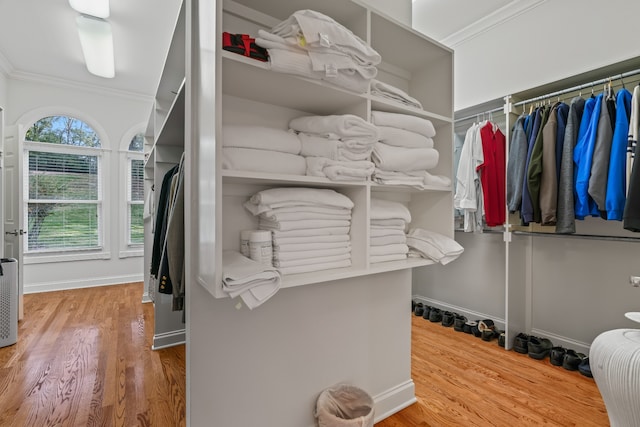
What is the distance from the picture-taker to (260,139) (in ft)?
3.60

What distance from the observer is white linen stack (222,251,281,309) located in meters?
0.90

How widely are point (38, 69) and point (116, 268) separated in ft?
9.22

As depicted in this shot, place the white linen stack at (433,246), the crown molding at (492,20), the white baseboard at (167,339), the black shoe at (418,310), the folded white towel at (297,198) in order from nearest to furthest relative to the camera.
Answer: the folded white towel at (297,198) < the white linen stack at (433,246) < the white baseboard at (167,339) < the crown molding at (492,20) < the black shoe at (418,310)

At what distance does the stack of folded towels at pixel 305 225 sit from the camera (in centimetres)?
114

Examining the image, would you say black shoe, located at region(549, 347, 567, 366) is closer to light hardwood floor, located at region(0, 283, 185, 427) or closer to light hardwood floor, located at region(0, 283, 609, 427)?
light hardwood floor, located at region(0, 283, 609, 427)

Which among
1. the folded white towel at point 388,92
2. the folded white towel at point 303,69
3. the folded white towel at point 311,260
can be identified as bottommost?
the folded white towel at point 311,260

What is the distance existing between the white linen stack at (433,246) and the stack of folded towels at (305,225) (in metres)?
0.46

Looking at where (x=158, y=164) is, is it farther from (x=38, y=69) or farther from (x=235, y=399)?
(x=38, y=69)

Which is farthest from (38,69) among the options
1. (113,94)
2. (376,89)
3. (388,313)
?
(388,313)

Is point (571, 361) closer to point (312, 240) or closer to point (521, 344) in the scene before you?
point (521, 344)

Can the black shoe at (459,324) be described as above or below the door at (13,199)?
below

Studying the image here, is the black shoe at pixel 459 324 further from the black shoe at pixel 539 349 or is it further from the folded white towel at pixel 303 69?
the folded white towel at pixel 303 69

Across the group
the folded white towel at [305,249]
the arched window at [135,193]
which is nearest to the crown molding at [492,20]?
the folded white towel at [305,249]

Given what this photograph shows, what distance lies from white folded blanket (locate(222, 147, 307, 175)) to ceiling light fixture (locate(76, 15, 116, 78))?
2925mm
